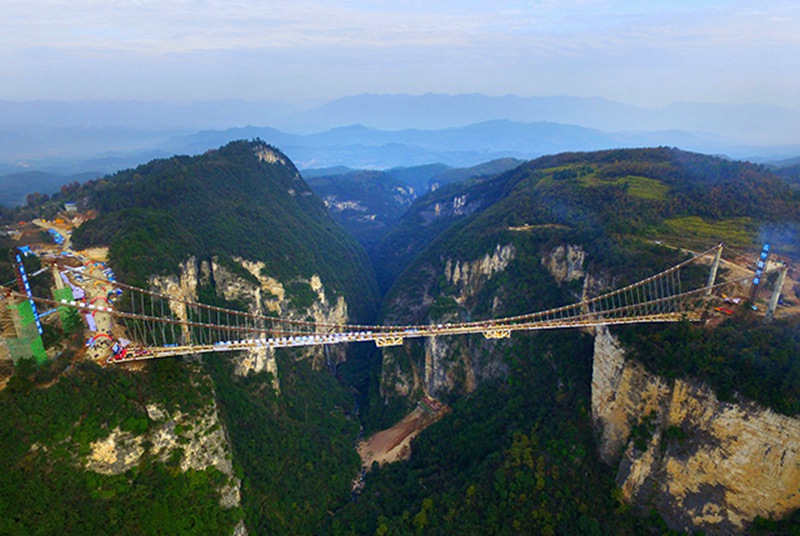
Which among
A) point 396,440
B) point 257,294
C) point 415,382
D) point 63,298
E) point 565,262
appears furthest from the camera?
point 415,382

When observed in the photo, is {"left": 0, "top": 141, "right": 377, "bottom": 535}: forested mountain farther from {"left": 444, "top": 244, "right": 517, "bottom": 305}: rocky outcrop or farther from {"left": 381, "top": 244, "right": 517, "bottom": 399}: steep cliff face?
{"left": 444, "top": 244, "right": 517, "bottom": 305}: rocky outcrop

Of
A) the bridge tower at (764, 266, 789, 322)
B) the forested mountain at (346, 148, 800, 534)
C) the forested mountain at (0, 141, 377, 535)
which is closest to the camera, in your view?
the forested mountain at (0, 141, 377, 535)

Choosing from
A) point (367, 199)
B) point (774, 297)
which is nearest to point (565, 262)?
point (774, 297)

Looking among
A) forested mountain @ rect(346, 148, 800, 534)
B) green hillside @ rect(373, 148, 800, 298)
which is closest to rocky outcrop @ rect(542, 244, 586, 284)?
forested mountain @ rect(346, 148, 800, 534)

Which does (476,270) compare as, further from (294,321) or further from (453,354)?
(294,321)

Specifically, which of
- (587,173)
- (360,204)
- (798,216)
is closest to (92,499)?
(798,216)

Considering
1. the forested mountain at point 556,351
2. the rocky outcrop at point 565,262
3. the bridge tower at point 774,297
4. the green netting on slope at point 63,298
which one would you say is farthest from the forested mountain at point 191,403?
the bridge tower at point 774,297

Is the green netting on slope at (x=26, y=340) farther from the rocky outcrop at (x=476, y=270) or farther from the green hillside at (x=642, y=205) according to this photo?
the rocky outcrop at (x=476, y=270)
